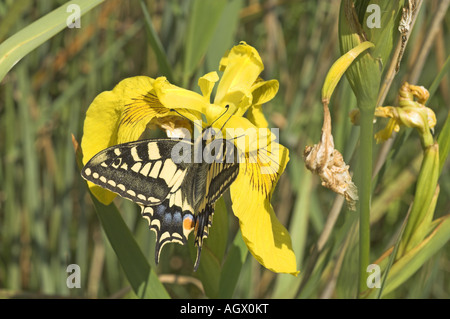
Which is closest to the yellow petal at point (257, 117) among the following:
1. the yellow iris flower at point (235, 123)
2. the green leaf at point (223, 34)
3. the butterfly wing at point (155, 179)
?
the yellow iris flower at point (235, 123)

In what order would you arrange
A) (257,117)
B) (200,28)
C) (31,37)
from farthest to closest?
(200,28) → (257,117) → (31,37)

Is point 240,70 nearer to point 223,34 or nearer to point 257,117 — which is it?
point 257,117

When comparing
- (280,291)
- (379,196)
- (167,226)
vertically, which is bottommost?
(280,291)

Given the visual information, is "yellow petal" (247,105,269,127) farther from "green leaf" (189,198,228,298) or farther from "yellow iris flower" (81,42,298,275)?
"green leaf" (189,198,228,298)

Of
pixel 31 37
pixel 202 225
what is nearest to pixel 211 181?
pixel 202 225
